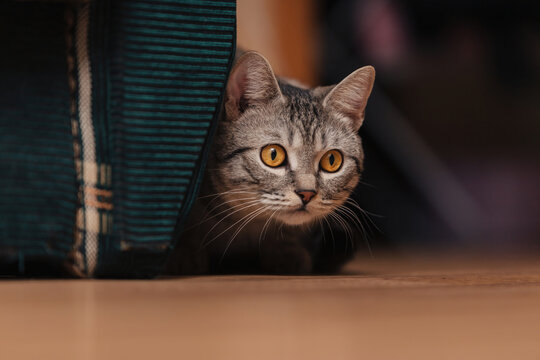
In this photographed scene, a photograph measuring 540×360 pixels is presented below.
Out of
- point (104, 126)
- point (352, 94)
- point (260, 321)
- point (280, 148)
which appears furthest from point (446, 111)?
point (260, 321)

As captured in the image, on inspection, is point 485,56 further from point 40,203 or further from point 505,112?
point 40,203

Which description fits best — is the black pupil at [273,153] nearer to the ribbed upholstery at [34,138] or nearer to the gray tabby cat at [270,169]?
the gray tabby cat at [270,169]

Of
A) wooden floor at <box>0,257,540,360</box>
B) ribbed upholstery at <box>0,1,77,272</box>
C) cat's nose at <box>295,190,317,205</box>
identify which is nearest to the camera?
wooden floor at <box>0,257,540,360</box>

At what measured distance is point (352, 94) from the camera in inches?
48.4

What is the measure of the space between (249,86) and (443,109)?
2.00 meters

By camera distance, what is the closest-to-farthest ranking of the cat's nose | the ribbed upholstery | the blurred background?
1. the ribbed upholstery
2. the cat's nose
3. the blurred background

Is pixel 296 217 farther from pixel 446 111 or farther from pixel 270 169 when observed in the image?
pixel 446 111

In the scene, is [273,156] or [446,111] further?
[446,111]

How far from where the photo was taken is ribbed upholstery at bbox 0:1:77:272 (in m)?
0.83

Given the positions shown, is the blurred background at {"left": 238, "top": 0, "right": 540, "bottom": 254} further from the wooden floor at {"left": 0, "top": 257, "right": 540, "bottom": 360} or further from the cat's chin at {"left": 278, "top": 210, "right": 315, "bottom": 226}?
the wooden floor at {"left": 0, "top": 257, "right": 540, "bottom": 360}

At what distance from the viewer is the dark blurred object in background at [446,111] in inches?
110

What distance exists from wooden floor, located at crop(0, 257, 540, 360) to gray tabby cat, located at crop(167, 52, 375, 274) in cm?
27

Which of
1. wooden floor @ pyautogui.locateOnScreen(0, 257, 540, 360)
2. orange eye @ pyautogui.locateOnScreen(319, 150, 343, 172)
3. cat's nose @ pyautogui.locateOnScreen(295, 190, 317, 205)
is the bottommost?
wooden floor @ pyautogui.locateOnScreen(0, 257, 540, 360)

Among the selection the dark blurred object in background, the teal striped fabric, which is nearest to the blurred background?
the dark blurred object in background
